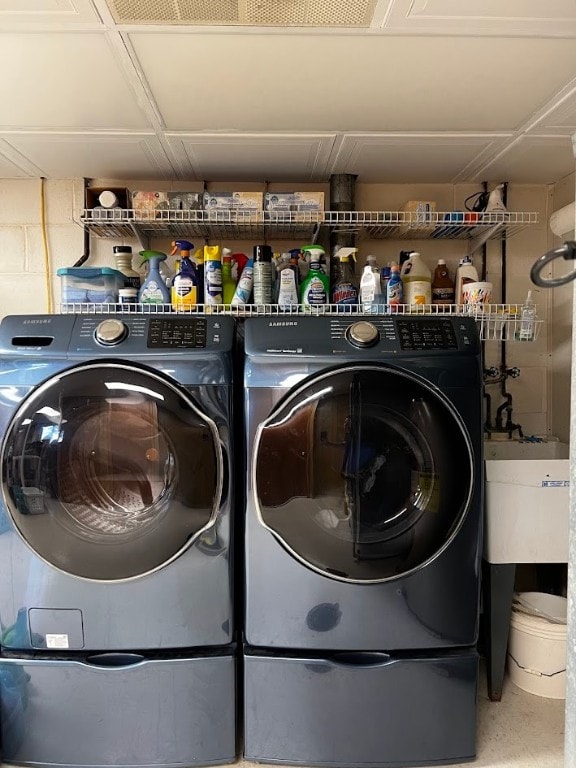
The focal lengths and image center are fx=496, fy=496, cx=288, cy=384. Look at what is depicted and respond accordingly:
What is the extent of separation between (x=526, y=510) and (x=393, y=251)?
3.89 feet

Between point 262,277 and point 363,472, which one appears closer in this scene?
point 363,472

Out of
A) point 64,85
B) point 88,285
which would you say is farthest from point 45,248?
point 64,85

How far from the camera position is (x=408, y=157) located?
6.25ft

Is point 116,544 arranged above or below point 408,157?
below

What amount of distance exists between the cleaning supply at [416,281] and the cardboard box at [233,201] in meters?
0.63

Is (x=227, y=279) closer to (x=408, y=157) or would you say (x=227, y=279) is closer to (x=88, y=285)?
(x=88, y=285)

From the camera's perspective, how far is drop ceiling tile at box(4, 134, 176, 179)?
5.75ft

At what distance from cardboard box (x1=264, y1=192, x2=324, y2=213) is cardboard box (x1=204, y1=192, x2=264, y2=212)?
0.12 ft

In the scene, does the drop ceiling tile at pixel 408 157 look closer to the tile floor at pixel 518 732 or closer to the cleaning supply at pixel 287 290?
the cleaning supply at pixel 287 290

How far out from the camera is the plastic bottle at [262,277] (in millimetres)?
1854

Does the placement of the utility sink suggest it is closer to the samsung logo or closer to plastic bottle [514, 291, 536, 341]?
plastic bottle [514, 291, 536, 341]

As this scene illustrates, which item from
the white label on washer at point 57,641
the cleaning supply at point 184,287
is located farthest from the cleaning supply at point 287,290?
the white label on washer at point 57,641

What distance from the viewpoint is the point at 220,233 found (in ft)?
6.81

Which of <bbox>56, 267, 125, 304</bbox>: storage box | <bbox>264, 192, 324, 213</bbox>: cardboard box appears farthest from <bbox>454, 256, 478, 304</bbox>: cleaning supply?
<bbox>56, 267, 125, 304</bbox>: storage box
